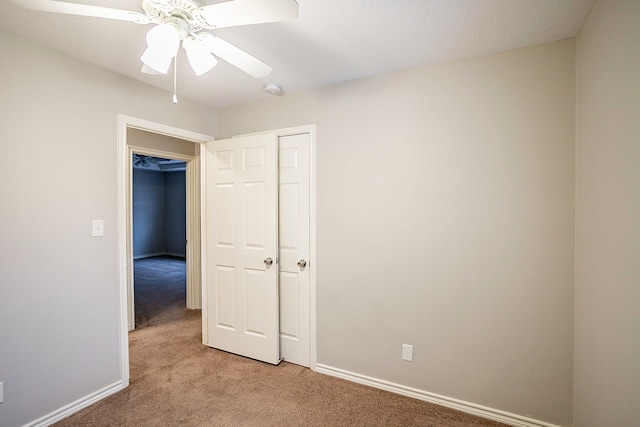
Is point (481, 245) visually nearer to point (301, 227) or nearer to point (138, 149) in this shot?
point (301, 227)

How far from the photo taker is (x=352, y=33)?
5.39 feet

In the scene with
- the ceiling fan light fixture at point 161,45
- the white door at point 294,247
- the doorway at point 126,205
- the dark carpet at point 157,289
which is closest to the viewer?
the ceiling fan light fixture at point 161,45

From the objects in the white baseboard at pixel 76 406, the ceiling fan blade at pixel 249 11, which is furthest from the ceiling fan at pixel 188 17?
the white baseboard at pixel 76 406

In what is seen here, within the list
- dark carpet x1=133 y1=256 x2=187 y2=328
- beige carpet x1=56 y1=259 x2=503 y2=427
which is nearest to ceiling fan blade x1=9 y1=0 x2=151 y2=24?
beige carpet x1=56 y1=259 x2=503 y2=427

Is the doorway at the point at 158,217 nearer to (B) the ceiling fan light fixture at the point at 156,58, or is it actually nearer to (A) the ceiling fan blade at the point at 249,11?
(B) the ceiling fan light fixture at the point at 156,58

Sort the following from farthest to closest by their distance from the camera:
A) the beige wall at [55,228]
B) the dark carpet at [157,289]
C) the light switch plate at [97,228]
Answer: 1. the dark carpet at [157,289]
2. the light switch plate at [97,228]
3. the beige wall at [55,228]

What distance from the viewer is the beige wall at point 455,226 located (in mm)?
1711

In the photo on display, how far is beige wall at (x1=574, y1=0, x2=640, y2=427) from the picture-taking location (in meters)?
1.07

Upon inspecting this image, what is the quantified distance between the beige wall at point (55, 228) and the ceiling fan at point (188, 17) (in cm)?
100

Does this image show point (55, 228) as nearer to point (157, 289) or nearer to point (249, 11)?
point (249, 11)

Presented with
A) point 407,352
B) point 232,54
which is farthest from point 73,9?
point 407,352

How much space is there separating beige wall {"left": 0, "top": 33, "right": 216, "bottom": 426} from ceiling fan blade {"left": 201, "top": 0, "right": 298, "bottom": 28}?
4.69 ft

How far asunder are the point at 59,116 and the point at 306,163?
1.73m

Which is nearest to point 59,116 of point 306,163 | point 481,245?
point 306,163
